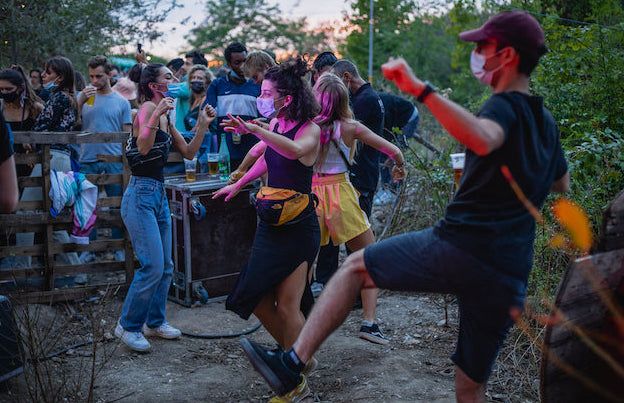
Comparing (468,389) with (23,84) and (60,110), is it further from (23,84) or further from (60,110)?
(23,84)

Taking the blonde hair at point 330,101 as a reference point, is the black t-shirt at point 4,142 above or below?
below

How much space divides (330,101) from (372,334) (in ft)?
6.23

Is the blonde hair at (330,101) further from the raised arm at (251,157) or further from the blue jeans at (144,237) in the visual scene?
the blue jeans at (144,237)

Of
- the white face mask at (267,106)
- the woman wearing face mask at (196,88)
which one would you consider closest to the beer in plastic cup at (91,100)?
the woman wearing face mask at (196,88)

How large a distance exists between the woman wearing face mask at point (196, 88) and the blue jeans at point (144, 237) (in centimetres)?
284

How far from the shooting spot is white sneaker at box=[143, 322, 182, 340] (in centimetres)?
511

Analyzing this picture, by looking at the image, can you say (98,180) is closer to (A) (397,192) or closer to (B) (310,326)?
(A) (397,192)

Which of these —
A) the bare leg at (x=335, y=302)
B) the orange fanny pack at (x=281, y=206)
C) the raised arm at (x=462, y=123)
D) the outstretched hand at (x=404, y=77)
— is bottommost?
the bare leg at (x=335, y=302)

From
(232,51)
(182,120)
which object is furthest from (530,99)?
(182,120)

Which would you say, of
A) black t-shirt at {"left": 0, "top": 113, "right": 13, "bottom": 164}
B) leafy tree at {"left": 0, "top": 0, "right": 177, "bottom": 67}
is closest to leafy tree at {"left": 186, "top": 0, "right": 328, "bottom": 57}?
leafy tree at {"left": 0, "top": 0, "right": 177, "bottom": 67}

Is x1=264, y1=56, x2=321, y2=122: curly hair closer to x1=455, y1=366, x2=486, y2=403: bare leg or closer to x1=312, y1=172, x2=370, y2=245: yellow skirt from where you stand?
x1=312, y1=172, x2=370, y2=245: yellow skirt

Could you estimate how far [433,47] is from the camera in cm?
3161

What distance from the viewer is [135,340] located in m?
4.78

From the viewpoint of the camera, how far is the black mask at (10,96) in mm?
5647
